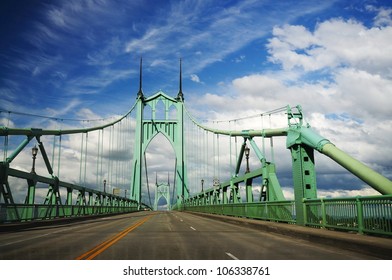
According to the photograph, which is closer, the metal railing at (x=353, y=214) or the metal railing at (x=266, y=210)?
the metal railing at (x=353, y=214)

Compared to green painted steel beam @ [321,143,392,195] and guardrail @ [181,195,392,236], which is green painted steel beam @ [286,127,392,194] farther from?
guardrail @ [181,195,392,236]

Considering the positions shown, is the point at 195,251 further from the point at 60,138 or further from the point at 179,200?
the point at 179,200

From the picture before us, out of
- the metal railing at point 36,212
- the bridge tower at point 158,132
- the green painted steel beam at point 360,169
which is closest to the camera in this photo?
the green painted steel beam at point 360,169

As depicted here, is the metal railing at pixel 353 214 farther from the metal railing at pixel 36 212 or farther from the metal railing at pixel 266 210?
the metal railing at pixel 36 212

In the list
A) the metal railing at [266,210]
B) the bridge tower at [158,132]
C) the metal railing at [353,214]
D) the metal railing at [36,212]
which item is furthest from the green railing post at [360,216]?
the bridge tower at [158,132]

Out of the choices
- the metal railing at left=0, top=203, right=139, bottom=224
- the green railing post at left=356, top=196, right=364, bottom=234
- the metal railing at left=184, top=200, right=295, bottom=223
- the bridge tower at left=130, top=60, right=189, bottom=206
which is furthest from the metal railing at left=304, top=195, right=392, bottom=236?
the bridge tower at left=130, top=60, right=189, bottom=206

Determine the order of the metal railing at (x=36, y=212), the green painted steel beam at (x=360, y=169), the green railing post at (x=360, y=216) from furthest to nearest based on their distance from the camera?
the metal railing at (x=36, y=212), the green painted steel beam at (x=360, y=169), the green railing post at (x=360, y=216)

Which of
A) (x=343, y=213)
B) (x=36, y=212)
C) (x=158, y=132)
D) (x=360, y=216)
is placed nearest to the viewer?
(x=360, y=216)

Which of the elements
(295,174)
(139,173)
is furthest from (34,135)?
(139,173)

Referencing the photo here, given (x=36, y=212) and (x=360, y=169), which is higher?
(x=360, y=169)

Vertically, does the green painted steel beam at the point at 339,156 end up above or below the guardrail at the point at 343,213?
above

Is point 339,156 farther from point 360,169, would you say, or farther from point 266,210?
point 266,210

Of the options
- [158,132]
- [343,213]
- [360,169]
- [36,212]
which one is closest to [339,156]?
[360,169]

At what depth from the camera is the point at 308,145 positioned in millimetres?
16766
